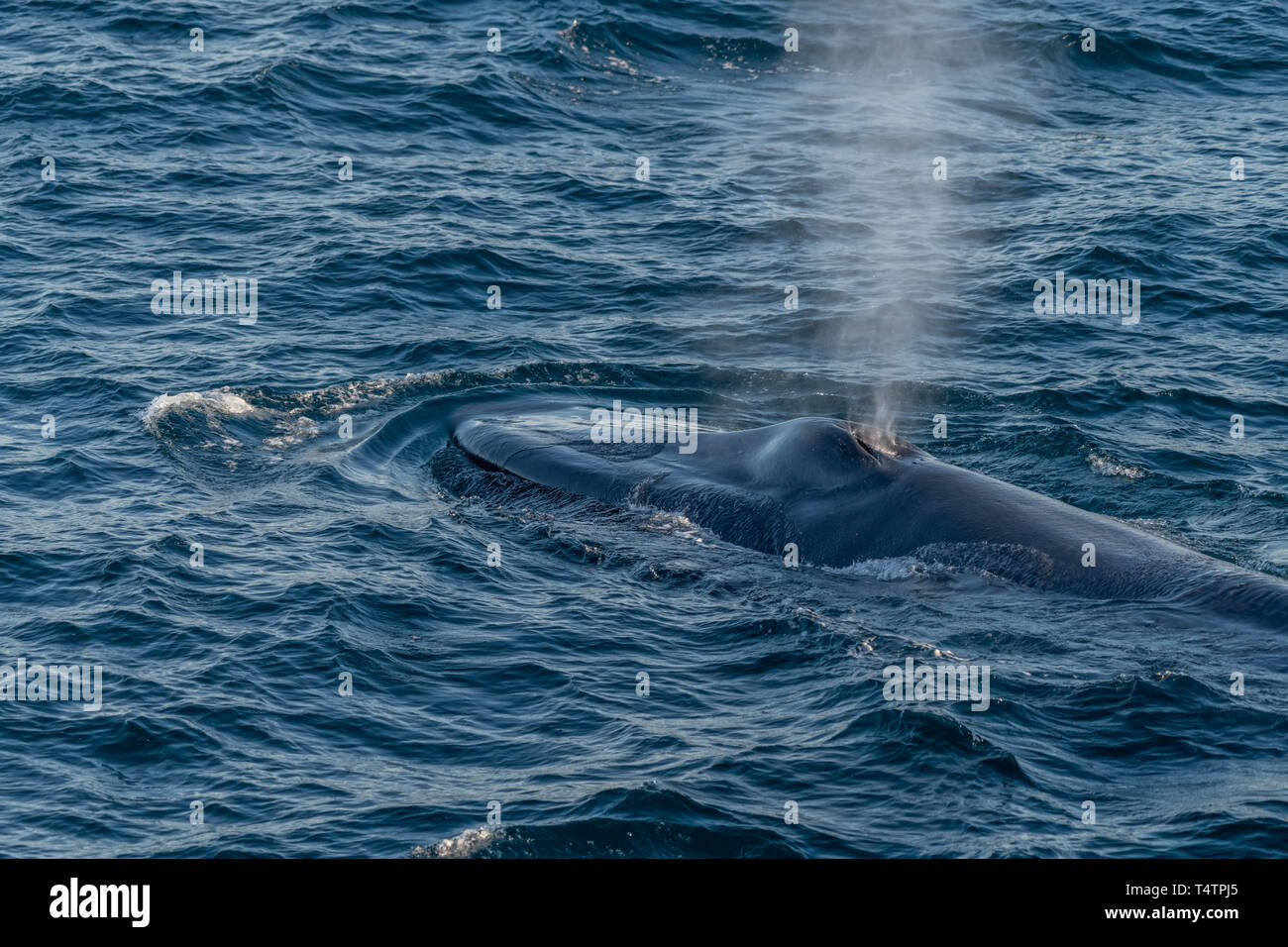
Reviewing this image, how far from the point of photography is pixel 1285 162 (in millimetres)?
41469

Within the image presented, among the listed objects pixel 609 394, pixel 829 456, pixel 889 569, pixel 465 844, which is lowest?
pixel 465 844

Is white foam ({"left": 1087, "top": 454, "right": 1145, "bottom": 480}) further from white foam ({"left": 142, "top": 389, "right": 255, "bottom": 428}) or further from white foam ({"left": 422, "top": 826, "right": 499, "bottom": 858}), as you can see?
white foam ({"left": 142, "top": 389, "right": 255, "bottom": 428})

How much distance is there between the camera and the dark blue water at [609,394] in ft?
54.7

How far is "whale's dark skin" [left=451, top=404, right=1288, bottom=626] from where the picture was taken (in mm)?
19906

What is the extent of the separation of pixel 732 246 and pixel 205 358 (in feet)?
43.9

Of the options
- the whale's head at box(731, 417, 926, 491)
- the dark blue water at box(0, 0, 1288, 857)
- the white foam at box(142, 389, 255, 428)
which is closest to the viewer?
the dark blue water at box(0, 0, 1288, 857)

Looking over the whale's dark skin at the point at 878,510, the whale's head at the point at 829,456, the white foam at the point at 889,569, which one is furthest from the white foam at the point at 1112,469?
the white foam at the point at 889,569

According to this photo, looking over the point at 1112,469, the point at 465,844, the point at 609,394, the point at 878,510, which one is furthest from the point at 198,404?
the point at 1112,469

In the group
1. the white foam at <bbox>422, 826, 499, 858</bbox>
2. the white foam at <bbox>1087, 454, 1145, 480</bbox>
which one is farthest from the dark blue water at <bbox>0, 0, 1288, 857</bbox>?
the white foam at <bbox>1087, 454, 1145, 480</bbox>

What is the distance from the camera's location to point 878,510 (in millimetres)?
21750

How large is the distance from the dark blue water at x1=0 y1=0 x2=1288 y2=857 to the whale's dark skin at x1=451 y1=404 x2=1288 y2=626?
1.66 feet

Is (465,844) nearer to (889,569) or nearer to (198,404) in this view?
(889,569)

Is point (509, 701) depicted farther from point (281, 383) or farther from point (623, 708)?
point (281, 383)

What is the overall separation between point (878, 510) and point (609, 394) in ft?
31.9
